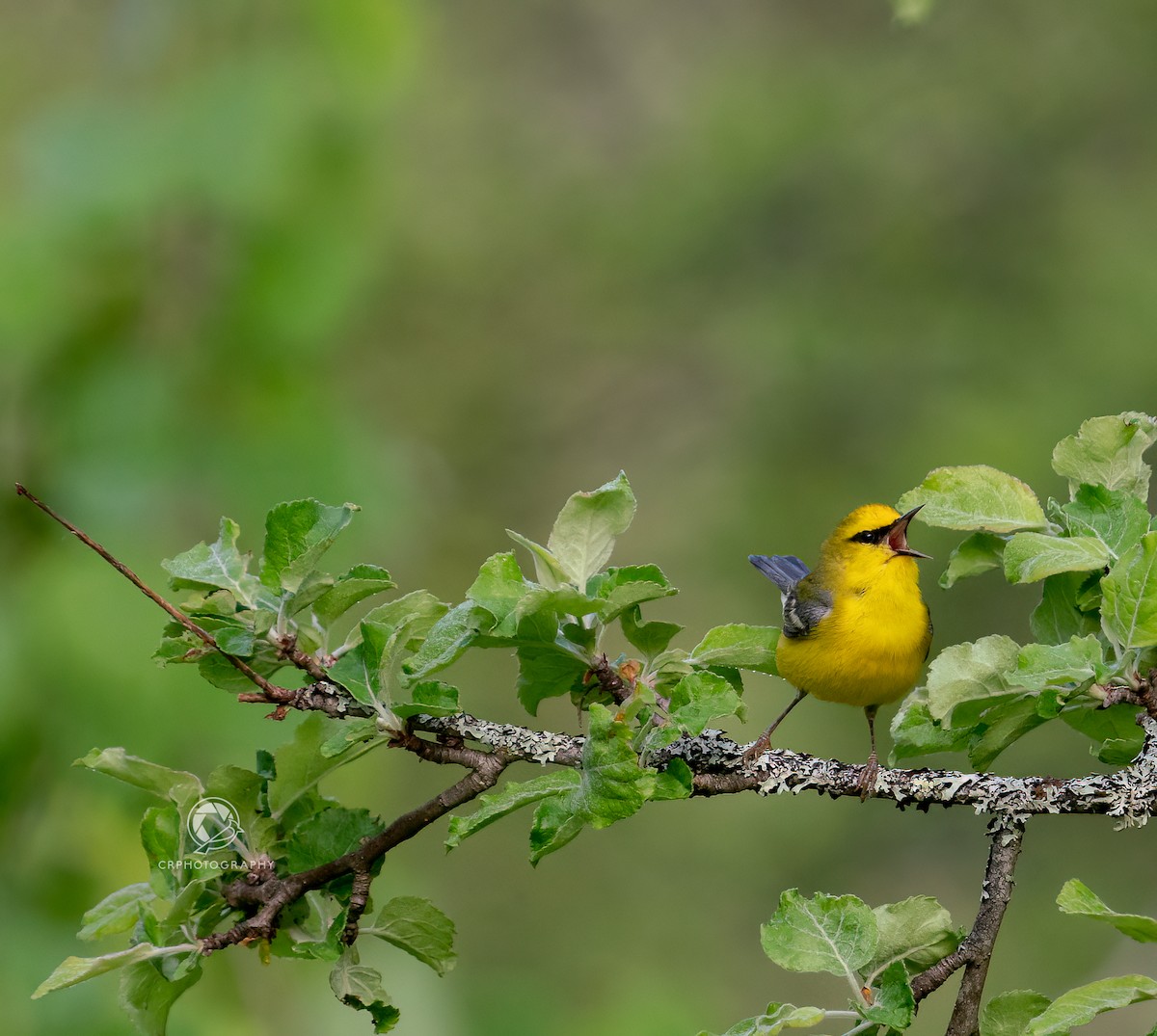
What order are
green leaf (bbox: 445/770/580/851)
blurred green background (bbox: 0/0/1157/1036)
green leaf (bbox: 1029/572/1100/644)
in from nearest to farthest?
green leaf (bbox: 445/770/580/851) < green leaf (bbox: 1029/572/1100/644) < blurred green background (bbox: 0/0/1157/1036)

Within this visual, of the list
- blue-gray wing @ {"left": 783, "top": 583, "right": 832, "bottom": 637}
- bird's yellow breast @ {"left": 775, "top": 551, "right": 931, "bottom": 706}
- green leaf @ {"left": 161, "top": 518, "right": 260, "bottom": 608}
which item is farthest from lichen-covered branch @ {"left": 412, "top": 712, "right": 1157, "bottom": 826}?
blue-gray wing @ {"left": 783, "top": 583, "right": 832, "bottom": 637}

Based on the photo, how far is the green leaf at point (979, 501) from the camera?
196 cm

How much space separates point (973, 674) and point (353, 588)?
938 mm

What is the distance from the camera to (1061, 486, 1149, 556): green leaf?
191 centimetres

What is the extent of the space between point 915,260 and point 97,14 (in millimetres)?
5217

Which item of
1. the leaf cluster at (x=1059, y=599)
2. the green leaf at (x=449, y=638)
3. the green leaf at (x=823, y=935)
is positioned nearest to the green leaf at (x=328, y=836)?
the green leaf at (x=449, y=638)

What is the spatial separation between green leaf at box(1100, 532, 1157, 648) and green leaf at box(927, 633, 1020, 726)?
0.48 ft

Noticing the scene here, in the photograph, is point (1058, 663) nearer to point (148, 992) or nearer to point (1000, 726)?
point (1000, 726)

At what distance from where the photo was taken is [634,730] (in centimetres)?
180

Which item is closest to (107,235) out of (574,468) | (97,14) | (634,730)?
(634,730)

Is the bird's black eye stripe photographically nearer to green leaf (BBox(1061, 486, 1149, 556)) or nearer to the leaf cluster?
the leaf cluster

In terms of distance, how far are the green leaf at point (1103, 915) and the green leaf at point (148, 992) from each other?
4.01ft

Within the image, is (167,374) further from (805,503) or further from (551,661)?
(805,503)

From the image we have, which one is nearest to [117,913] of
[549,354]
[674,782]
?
[674,782]
